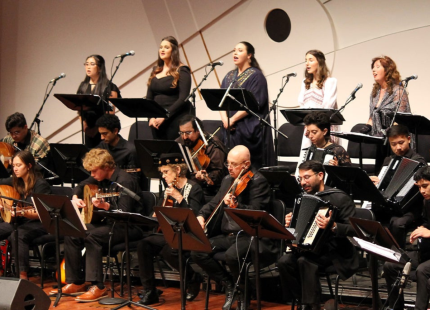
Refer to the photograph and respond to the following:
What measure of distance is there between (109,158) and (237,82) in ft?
5.46

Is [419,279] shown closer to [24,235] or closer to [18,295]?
[18,295]

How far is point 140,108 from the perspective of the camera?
659 centimetres

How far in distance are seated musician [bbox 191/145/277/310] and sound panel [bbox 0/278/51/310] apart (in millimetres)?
1621

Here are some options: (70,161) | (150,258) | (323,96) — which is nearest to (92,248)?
(150,258)

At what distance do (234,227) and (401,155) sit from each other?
1530 millimetres

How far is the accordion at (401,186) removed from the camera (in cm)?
530

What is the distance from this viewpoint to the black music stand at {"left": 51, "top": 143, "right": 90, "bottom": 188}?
21.9 feet

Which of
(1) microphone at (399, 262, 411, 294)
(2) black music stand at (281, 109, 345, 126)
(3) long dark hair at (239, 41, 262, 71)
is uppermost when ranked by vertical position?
(3) long dark hair at (239, 41, 262, 71)

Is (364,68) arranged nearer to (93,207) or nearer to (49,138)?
(93,207)

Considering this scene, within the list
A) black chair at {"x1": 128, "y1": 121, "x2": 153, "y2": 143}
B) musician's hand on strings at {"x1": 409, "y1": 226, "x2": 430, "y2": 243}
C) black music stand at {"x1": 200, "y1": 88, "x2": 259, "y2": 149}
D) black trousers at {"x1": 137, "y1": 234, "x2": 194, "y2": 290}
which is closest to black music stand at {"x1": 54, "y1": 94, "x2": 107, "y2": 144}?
black chair at {"x1": 128, "y1": 121, "x2": 153, "y2": 143}

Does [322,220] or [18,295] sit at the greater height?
[322,220]

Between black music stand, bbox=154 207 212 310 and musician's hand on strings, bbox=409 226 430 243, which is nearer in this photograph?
musician's hand on strings, bbox=409 226 430 243

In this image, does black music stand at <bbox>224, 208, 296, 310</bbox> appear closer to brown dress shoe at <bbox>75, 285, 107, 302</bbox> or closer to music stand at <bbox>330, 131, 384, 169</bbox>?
music stand at <bbox>330, 131, 384, 169</bbox>

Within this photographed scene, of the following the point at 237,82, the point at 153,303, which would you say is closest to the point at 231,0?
the point at 237,82
